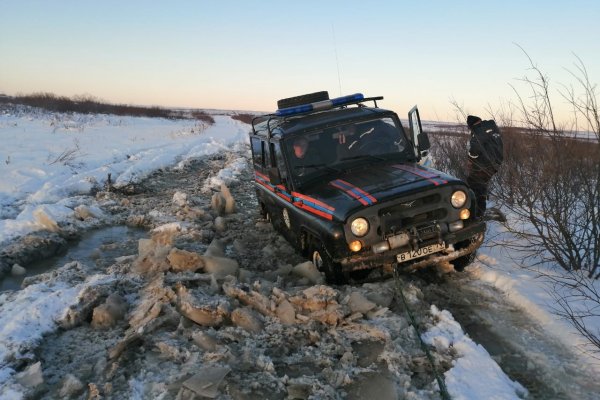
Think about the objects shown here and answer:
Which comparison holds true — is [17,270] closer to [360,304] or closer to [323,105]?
[323,105]

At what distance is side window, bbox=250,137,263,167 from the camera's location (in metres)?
6.95

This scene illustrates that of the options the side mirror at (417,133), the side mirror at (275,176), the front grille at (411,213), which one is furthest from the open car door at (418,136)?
the side mirror at (275,176)

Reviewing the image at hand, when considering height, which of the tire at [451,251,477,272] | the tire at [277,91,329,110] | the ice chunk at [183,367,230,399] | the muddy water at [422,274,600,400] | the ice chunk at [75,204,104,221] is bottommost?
the muddy water at [422,274,600,400]

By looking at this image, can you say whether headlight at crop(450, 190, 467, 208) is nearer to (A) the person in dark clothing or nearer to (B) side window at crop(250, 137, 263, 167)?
(A) the person in dark clothing

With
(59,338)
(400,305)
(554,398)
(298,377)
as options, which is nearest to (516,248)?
(400,305)

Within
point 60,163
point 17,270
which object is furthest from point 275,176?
point 60,163

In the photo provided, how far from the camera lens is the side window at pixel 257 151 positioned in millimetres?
6951

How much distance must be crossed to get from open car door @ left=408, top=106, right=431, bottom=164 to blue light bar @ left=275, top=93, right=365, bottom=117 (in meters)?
0.78

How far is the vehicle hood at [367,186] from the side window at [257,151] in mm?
1876

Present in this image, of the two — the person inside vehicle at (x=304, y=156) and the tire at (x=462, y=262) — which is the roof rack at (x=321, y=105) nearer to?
the person inside vehicle at (x=304, y=156)

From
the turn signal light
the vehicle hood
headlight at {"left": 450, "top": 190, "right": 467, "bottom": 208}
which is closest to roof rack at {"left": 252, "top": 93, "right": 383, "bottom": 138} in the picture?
the vehicle hood

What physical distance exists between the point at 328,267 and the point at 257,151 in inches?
122

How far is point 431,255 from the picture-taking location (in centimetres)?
482

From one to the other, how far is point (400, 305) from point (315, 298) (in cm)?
90
